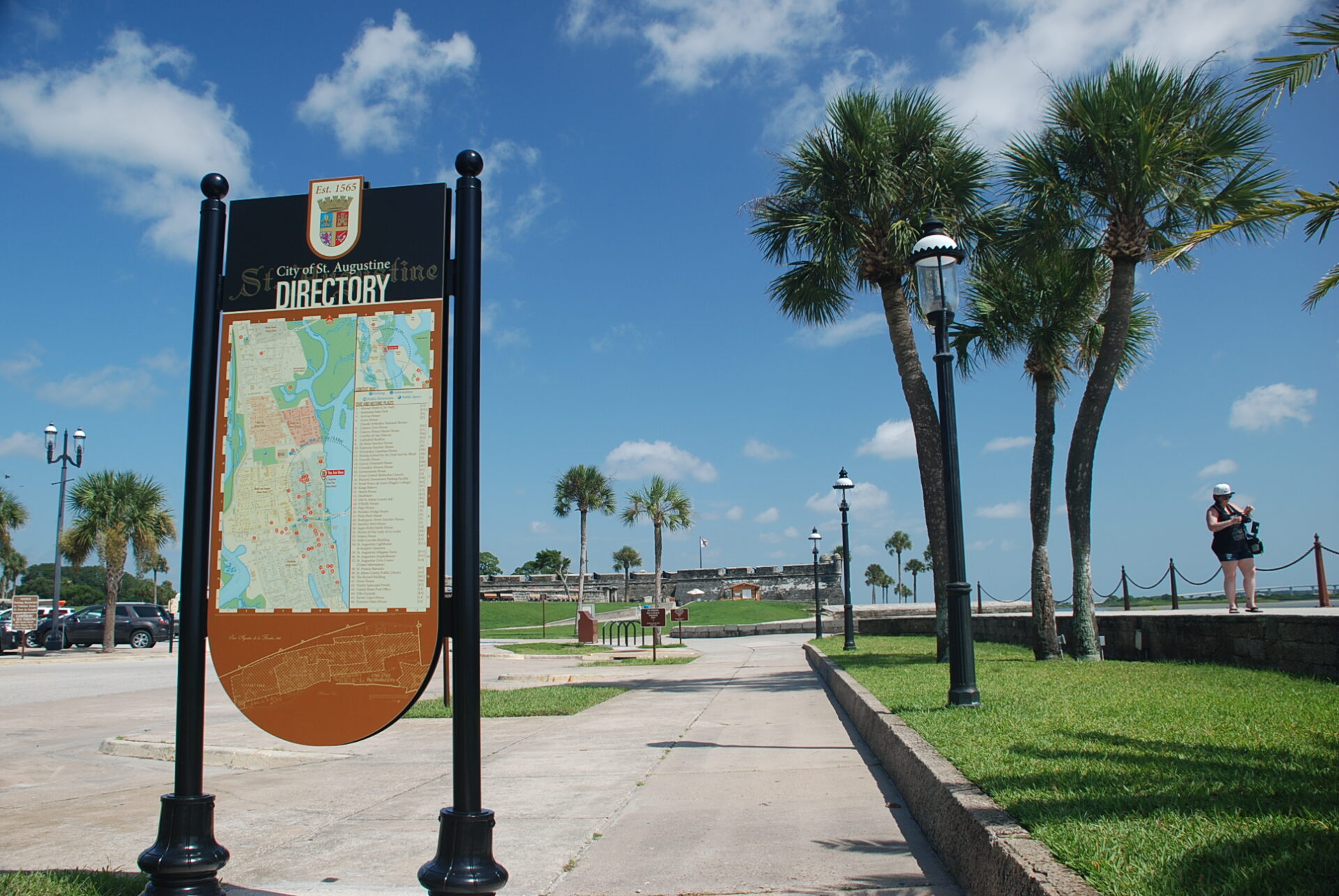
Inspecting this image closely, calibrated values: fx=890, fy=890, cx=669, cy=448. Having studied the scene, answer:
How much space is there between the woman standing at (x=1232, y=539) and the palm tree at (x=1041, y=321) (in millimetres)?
2531

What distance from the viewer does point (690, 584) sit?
228 feet

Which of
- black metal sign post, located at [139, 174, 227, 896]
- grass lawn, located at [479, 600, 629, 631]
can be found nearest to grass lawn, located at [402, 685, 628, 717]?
black metal sign post, located at [139, 174, 227, 896]

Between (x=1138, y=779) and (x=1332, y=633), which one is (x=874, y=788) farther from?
(x=1332, y=633)

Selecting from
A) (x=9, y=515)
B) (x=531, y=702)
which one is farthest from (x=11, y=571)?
(x=531, y=702)

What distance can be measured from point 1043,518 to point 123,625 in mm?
32849

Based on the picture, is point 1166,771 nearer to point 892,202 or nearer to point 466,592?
point 466,592

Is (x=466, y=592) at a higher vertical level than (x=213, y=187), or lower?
lower

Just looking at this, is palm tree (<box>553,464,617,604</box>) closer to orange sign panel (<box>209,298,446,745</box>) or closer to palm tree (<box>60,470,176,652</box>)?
palm tree (<box>60,470,176,652</box>)

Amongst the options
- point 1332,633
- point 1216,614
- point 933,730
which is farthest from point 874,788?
point 1216,614

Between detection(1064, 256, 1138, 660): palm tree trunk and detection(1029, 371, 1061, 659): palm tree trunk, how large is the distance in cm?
47

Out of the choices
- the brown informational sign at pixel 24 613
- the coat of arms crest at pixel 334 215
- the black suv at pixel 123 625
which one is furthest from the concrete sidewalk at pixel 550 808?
the black suv at pixel 123 625

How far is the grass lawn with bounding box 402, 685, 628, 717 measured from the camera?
1073 cm

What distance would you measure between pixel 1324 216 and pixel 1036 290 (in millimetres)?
9434

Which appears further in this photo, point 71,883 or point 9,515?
point 9,515
